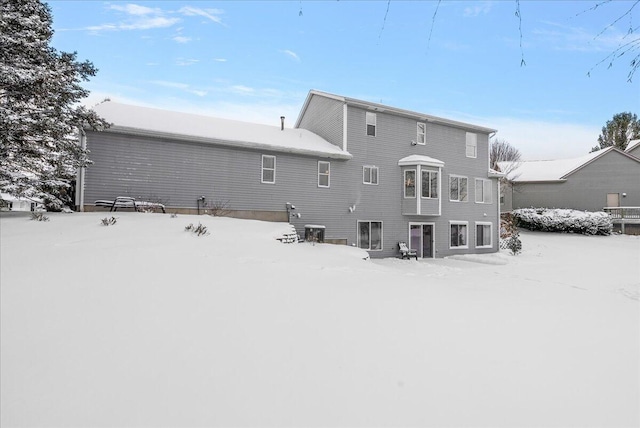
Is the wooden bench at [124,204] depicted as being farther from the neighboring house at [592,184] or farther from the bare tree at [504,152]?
the bare tree at [504,152]

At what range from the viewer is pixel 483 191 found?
68.6ft

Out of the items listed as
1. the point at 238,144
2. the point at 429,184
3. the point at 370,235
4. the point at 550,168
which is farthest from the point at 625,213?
the point at 238,144

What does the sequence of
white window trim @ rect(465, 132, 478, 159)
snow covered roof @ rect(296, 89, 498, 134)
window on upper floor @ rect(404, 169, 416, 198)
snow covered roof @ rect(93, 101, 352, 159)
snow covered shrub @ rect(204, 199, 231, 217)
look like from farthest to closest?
white window trim @ rect(465, 132, 478, 159)
window on upper floor @ rect(404, 169, 416, 198)
snow covered roof @ rect(296, 89, 498, 134)
snow covered shrub @ rect(204, 199, 231, 217)
snow covered roof @ rect(93, 101, 352, 159)

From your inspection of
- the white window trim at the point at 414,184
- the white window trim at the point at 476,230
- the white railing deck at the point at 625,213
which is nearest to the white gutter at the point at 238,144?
the white window trim at the point at 414,184

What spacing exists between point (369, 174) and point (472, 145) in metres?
7.74

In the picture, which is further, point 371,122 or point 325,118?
point 325,118

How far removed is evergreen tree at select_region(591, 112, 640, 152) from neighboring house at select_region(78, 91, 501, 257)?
30.8 metres

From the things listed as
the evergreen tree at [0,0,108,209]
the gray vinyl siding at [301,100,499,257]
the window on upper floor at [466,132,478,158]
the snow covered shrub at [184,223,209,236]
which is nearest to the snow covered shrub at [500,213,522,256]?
the gray vinyl siding at [301,100,499,257]

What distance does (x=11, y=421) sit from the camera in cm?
236

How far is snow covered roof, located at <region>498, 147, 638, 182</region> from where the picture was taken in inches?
1129

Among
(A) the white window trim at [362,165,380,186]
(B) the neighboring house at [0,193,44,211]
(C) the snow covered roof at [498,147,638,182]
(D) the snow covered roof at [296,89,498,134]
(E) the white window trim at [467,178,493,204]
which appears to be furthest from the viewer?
(C) the snow covered roof at [498,147,638,182]

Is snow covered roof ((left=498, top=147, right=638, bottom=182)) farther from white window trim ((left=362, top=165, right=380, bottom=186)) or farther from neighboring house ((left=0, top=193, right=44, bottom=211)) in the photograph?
neighboring house ((left=0, top=193, right=44, bottom=211))

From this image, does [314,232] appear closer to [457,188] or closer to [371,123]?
[371,123]

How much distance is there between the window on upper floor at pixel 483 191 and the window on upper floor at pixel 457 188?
1.14m
